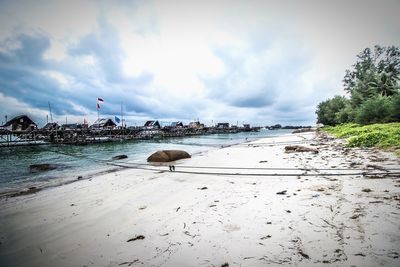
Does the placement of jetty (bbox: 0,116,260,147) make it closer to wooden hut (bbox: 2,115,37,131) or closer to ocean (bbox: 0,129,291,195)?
wooden hut (bbox: 2,115,37,131)

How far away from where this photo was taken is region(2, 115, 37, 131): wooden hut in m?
55.3

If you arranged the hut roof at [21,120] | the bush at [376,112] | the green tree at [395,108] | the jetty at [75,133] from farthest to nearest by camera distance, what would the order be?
1. the hut roof at [21,120]
2. the jetty at [75,133]
3. the bush at [376,112]
4. the green tree at [395,108]

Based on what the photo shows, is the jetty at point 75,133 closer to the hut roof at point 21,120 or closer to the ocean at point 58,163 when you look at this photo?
the hut roof at point 21,120

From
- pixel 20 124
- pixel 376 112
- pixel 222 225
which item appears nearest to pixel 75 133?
pixel 20 124

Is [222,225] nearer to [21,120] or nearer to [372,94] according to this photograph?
[372,94]

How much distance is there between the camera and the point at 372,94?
39469 mm

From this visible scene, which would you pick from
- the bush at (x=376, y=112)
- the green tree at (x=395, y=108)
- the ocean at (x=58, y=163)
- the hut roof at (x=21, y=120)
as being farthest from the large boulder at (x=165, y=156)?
the hut roof at (x=21, y=120)

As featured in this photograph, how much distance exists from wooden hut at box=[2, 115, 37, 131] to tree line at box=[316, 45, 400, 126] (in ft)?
248

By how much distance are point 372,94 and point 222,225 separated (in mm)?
48974

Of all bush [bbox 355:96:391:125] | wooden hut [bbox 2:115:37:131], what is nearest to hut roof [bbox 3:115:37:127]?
wooden hut [bbox 2:115:37:131]

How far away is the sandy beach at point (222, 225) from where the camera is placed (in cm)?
276

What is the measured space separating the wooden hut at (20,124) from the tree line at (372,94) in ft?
248

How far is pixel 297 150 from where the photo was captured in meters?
13.1

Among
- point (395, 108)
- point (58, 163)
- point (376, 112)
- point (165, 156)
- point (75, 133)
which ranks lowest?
point (58, 163)
